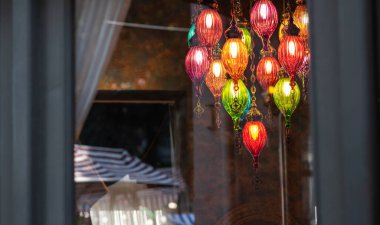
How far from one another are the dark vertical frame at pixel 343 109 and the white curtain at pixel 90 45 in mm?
648

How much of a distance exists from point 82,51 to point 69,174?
34 cm

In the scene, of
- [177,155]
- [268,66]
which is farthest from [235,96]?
[177,155]

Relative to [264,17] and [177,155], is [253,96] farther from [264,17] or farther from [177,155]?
[177,155]

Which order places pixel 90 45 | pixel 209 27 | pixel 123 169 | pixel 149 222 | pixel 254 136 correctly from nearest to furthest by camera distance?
pixel 90 45 < pixel 209 27 < pixel 254 136 < pixel 149 222 < pixel 123 169

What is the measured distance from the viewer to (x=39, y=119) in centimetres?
153

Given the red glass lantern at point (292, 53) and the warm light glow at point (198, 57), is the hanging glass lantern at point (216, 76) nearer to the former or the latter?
the warm light glow at point (198, 57)

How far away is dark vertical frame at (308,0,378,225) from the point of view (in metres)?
1.14

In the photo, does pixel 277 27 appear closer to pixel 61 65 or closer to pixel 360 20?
pixel 61 65

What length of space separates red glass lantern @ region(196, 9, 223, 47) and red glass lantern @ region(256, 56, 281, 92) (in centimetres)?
34

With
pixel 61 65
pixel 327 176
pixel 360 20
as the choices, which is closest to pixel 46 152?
pixel 61 65

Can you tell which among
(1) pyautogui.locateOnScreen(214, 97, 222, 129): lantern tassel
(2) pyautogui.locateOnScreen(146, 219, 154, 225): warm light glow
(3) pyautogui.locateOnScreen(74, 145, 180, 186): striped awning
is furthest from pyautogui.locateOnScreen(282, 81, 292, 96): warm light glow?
(2) pyautogui.locateOnScreen(146, 219, 154, 225): warm light glow

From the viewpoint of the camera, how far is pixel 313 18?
1.27m

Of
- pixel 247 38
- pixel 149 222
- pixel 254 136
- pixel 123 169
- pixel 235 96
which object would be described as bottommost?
pixel 149 222

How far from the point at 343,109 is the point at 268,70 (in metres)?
2.44
